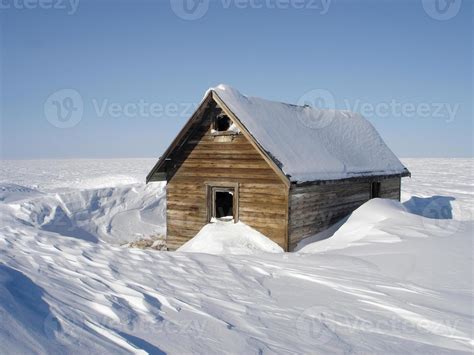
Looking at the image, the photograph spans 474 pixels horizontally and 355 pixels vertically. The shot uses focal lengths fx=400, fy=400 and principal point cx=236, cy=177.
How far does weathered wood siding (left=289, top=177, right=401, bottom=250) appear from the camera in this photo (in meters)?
12.6

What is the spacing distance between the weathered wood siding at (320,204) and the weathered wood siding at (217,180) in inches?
18.7

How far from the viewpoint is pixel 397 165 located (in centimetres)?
1989

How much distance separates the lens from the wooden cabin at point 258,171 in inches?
492

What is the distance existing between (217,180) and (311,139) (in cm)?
417

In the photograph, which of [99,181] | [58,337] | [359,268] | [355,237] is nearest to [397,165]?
[355,237]

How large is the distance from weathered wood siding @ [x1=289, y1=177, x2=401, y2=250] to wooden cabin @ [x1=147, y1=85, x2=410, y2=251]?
31mm

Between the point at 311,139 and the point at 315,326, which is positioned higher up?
the point at 311,139

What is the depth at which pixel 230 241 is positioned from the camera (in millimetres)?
12539
